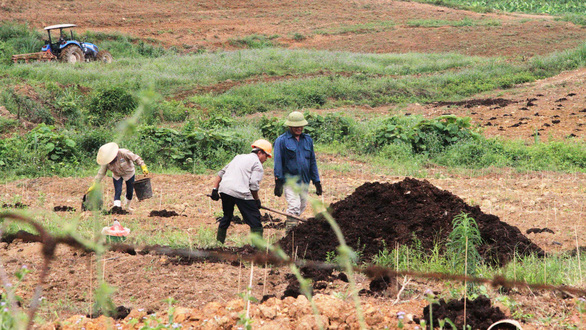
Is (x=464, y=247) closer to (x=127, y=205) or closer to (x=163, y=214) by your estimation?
(x=163, y=214)

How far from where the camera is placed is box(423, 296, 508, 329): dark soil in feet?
12.4

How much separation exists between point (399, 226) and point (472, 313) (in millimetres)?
2129

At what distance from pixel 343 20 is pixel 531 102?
883 inches

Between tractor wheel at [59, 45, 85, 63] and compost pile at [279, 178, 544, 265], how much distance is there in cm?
1783

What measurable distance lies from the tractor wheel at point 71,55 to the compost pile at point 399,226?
58.5ft

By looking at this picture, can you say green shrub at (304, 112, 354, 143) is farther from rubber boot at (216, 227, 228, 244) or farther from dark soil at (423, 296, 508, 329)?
dark soil at (423, 296, 508, 329)

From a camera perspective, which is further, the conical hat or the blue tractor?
the blue tractor

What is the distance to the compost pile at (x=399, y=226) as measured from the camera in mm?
5723

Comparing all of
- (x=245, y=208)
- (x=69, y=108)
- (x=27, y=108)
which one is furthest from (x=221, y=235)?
(x=69, y=108)

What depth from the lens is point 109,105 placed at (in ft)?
50.8

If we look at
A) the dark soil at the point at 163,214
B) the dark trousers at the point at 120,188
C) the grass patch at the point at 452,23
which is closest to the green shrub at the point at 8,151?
the dark trousers at the point at 120,188

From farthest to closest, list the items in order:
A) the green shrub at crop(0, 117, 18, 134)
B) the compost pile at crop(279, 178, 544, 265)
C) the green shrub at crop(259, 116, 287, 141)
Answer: the green shrub at crop(259, 116, 287, 141) < the green shrub at crop(0, 117, 18, 134) < the compost pile at crop(279, 178, 544, 265)

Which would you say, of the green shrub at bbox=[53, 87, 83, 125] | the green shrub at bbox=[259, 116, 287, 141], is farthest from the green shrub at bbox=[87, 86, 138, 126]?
the green shrub at bbox=[259, 116, 287, 141]

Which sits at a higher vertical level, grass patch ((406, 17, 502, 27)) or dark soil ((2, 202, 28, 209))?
grass patch ((406, 17, 502, 27))
